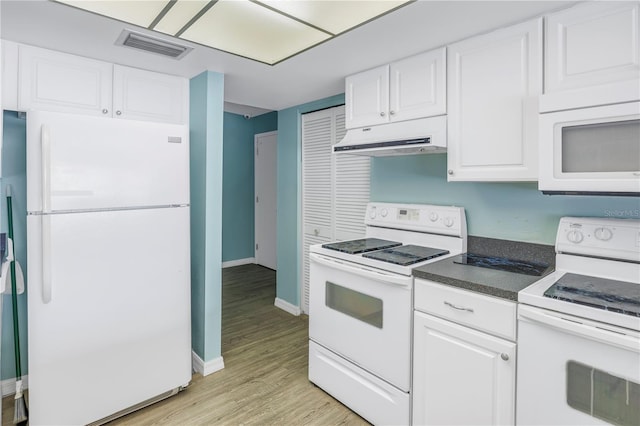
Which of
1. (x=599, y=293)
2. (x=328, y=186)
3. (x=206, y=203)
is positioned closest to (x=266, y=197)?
(x=328, y=186)

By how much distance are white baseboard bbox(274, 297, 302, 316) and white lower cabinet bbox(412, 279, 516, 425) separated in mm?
1990

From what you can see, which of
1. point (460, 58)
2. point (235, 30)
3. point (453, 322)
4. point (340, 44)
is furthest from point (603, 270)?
point (235, 30)

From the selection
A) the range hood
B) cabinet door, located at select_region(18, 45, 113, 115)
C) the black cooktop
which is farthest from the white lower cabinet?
cabinet door, located at select_region(18, 45, 113, 115)

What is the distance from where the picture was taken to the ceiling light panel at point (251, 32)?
1.77m

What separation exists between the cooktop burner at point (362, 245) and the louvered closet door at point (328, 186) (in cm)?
54

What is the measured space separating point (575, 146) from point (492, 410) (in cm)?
120

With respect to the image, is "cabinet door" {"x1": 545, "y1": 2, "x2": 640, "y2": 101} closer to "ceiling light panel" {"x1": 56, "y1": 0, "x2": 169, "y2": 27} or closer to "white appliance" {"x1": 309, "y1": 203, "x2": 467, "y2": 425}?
"white appliance" {"x1": 309, "y1": 203, "x2": 467, "y2": 425}

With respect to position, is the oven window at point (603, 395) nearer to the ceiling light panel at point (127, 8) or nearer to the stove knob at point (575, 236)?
the stove knob at point (575, 236)

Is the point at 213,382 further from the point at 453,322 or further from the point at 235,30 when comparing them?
the point at 235,30

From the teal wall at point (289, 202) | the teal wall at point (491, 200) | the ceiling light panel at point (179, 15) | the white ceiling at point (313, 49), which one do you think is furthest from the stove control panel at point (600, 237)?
the teal wall at point (289, 202)

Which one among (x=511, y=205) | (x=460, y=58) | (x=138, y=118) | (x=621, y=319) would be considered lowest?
(x=621, y=319)

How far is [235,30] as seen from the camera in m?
1.98

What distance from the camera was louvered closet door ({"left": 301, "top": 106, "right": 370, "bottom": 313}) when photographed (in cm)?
307

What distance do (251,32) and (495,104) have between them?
55.7 inches
